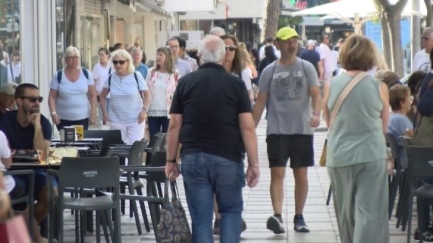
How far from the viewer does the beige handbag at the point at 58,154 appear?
9.46m

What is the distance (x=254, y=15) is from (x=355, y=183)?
35.2 meters

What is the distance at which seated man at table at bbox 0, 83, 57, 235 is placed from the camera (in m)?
9.80

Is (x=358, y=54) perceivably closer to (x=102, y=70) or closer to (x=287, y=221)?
(x=287, y=221)

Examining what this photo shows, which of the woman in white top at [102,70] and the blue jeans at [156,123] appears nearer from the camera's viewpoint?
the blue jeans at [156,123]

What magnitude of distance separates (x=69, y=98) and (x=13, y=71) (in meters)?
1.86

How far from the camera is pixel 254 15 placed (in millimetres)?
43062

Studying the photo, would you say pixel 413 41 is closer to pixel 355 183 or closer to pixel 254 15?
pixel 355 183

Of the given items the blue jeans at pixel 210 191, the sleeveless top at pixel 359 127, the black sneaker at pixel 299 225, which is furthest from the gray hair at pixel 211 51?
the black sneaker at pixel 299 225

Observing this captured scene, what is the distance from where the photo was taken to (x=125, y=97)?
44.1 ft

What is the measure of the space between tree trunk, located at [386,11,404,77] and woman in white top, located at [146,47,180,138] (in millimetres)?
5657

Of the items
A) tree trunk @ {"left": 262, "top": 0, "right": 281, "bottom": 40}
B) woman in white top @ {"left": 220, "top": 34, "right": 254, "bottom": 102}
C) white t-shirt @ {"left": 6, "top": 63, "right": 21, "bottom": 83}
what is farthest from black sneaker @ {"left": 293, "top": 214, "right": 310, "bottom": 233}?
tree trunk @ {"left": 262, "top": 0, "right": 281, "bottom": 40}

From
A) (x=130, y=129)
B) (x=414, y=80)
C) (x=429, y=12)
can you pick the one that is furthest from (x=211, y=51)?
(x=429, y=12)

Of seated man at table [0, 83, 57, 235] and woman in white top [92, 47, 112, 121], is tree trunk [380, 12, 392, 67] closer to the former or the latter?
woman in white top [92, 47, 112, 121]

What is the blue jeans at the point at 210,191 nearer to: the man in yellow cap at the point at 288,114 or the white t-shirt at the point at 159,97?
the man in yellow cap at the point at 288,114
